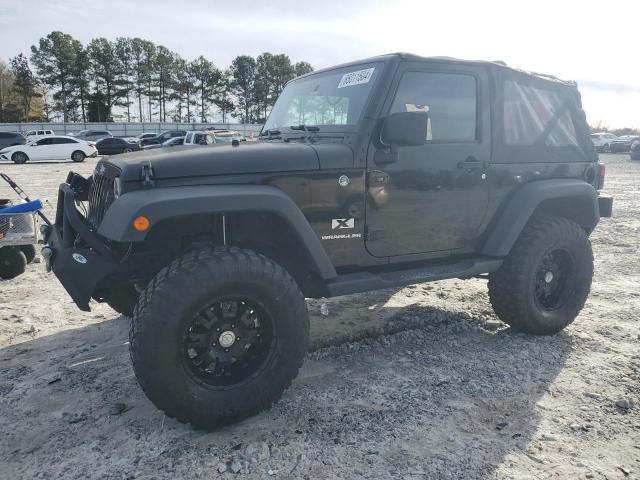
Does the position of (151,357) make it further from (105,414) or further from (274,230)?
(274,230)

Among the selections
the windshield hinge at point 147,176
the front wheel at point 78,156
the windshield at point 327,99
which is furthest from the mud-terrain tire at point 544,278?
the front wheel at point 78,156

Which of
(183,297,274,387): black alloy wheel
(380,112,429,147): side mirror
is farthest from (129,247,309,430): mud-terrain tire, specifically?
(380,112,429,147): side mirror

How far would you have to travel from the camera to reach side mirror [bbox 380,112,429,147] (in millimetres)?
3073

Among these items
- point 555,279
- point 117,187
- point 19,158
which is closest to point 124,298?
point 117,187

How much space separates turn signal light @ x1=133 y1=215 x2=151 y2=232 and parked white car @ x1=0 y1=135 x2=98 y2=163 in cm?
2673

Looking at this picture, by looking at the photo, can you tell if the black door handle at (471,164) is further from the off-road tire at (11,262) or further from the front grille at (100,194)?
the off-road tire at (11,262)

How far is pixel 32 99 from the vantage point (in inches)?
2142

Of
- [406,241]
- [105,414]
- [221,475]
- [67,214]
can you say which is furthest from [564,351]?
[67,214]

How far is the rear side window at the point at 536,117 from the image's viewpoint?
12.9ft

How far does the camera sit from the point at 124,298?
4.00 metres

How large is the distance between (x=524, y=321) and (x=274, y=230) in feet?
7.36

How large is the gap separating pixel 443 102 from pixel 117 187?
232cm

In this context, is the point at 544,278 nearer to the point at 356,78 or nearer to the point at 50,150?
the point at 356,78

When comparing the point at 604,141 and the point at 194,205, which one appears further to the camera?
the point at 604,141
